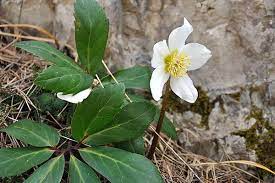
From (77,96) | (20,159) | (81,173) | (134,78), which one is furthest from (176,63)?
(20,159)

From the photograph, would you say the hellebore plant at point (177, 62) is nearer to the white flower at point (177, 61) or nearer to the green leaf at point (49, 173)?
the white flower at point (177, 61)

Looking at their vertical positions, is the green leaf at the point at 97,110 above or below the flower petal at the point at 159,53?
below

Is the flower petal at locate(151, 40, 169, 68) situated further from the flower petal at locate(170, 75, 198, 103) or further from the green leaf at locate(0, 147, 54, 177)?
the green leaf at locate(0, 147, 54, 177)

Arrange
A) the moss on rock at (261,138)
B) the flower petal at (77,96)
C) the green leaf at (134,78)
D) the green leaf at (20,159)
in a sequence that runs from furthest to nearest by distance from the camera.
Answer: the moss on rock at (261,138), the green leaf at (134,78), the flower petal at (77,96), the green leaf at (20,159)

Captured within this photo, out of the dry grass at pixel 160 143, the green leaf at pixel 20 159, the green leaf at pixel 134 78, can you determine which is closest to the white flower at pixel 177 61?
the green leaf at pixel 134 78

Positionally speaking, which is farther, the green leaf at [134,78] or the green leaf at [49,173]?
the green leaf at [134,78]

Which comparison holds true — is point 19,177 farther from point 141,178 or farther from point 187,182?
point 187,182
